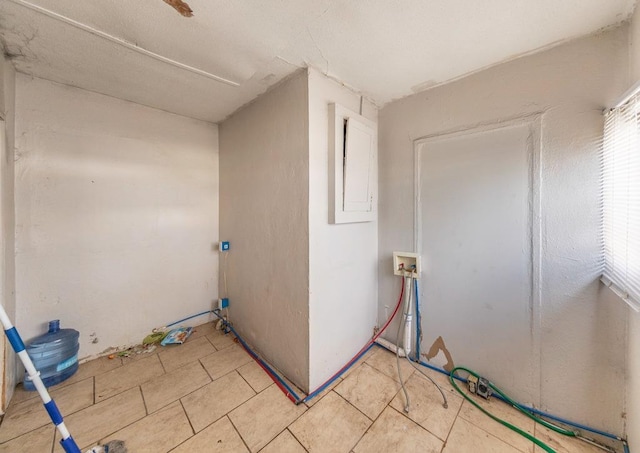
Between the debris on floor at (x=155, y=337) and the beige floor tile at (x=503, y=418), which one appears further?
the debris on floor at (x=155, y=337)

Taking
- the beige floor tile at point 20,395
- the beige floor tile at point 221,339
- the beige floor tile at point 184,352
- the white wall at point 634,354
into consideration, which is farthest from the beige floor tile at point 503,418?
the beige floor tile at point 20,395

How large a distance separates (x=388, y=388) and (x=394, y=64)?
7.66ft

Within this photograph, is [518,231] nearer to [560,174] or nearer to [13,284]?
[560,174]

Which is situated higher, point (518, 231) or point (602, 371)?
point (518, 231)

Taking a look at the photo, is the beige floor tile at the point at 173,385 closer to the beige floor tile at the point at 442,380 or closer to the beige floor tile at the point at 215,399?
the beige floor tile at the point at 215,399

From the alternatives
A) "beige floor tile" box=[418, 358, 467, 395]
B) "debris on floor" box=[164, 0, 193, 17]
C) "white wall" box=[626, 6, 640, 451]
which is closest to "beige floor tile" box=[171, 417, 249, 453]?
"beige floor tile" box=[418, 358, 467, 395]

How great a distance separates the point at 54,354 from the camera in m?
1.65

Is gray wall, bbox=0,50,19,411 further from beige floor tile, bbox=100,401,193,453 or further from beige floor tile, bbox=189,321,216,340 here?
beige floor tile, bbox=189,321,216,340

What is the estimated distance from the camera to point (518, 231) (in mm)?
1479

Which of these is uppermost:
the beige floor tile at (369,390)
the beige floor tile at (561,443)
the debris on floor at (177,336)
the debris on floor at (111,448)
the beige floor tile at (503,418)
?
the debris on floor at (177,336)

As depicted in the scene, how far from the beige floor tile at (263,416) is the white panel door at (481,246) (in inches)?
48.0

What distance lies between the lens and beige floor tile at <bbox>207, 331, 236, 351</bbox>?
7.12ft

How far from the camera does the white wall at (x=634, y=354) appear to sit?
1.10 m

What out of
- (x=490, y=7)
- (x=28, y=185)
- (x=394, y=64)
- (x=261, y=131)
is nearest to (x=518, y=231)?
(x=490, y=7)
